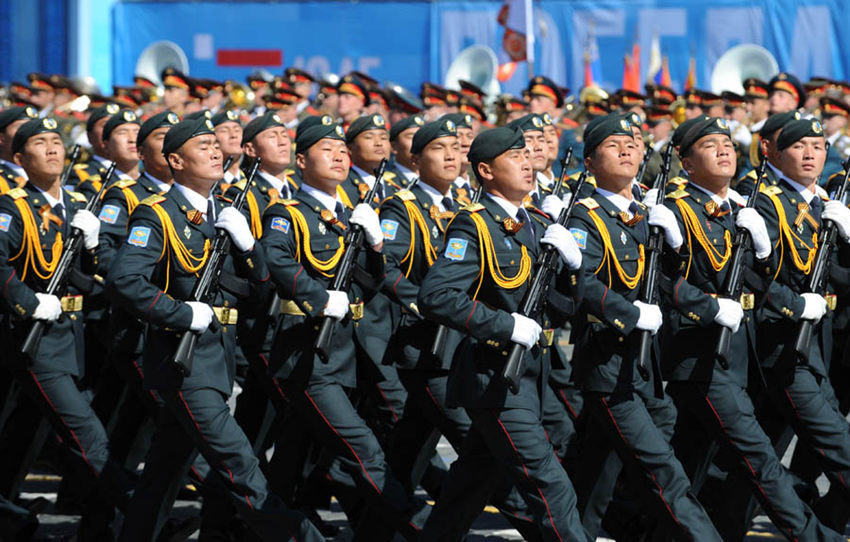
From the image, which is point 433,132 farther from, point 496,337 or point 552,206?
point 496,337

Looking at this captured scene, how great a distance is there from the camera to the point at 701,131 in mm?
6309

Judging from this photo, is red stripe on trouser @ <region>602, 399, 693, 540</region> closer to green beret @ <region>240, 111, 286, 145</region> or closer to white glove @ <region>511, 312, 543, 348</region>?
white glove @ <region>511, 312, 543, 348</region>

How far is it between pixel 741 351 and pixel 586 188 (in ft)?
5.93

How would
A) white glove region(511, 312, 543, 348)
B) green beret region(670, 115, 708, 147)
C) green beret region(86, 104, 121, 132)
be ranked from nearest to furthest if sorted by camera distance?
white glove region(511, 312, 543, 348), green beret region(670, 115, 708, 147), green beret region(86, 104, 121, 132)

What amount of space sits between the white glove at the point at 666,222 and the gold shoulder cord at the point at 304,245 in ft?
4.30

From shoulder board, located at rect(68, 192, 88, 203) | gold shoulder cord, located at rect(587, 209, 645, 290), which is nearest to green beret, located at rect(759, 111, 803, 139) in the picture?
gold shoulder cord, located at rect(587, 209, 645, 290)

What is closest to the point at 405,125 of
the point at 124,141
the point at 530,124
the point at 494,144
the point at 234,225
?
the point at 530,124

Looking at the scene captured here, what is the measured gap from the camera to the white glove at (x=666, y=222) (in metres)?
5.95

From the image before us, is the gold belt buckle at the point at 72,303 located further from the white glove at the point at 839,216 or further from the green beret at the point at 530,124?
the white glove at the point at 839,216

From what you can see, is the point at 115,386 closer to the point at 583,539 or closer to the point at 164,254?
the point at 164,254

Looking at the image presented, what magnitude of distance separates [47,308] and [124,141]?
192cm

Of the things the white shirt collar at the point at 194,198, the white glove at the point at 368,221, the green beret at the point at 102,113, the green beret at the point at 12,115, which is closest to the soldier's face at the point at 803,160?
the white glove at the point at 368,221

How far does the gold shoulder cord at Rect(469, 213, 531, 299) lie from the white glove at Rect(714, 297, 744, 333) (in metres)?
0.88

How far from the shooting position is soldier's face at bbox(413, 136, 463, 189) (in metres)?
6.85
